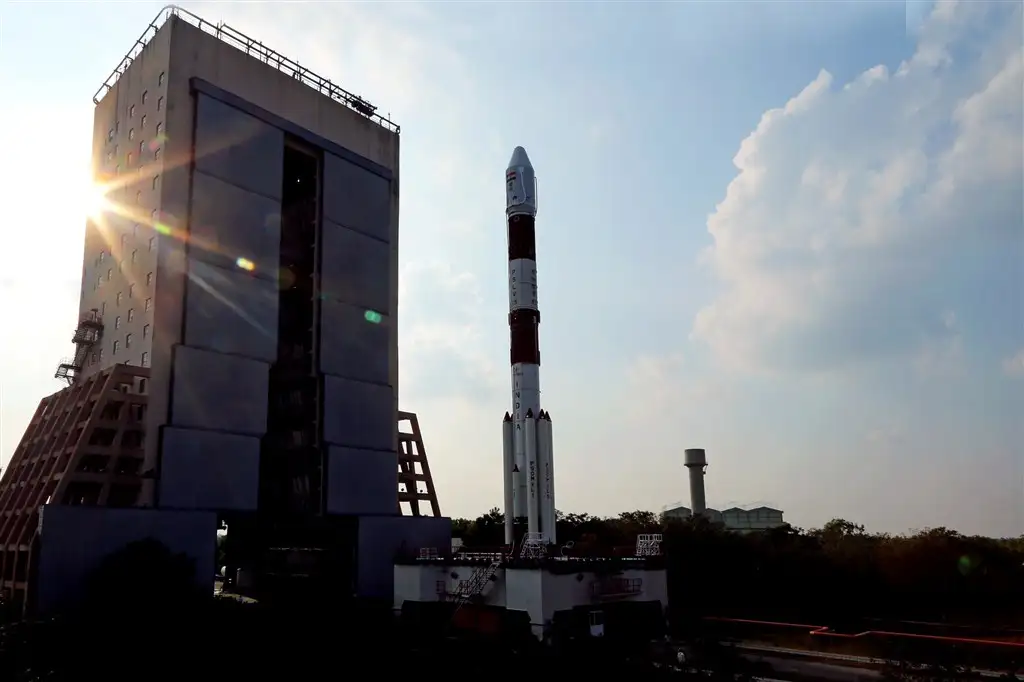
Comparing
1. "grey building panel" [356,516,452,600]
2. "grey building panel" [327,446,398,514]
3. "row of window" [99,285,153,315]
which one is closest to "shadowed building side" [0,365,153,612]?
"row of window" [99,285,153,315]

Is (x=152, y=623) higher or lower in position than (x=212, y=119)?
lower

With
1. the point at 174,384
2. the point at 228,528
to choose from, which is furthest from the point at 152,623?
the point at 228,528

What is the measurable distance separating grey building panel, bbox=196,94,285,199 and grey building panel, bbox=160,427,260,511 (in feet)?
56.8

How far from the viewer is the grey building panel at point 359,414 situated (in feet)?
186

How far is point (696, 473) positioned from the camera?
319ft

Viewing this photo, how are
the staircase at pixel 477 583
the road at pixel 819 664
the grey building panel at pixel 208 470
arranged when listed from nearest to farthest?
the road at pixel 819 664, the staircase at pixel 477 583, the grey building panel at pixel 208 470

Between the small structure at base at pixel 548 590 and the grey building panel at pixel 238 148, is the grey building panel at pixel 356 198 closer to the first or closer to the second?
the grey building panel at pixel 238 148

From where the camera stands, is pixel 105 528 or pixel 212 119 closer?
pixel 105 528

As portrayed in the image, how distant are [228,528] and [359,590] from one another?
57.0 ft

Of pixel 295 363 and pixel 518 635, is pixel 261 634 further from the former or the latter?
pixel 295 363

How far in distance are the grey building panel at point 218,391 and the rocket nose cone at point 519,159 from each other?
69.0ft

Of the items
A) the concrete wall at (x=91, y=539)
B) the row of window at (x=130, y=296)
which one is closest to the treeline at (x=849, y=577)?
the concrete wall at (x=91, y=539)

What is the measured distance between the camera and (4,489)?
50969 millimetres

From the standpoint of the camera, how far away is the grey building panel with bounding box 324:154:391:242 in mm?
61156
